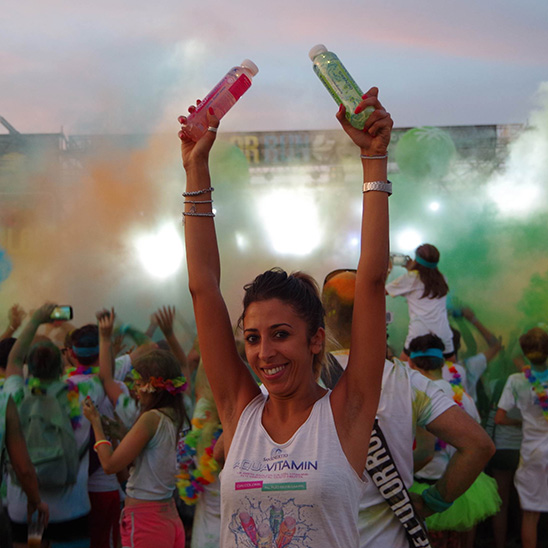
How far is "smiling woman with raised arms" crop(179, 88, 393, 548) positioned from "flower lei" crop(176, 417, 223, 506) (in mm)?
1558

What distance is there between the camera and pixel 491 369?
544cm

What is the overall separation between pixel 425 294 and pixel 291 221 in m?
1.75

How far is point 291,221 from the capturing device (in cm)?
651

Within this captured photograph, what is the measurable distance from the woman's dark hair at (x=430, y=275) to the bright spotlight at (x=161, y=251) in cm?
220

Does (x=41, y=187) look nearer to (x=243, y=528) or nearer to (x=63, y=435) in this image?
(x=63, y=435)

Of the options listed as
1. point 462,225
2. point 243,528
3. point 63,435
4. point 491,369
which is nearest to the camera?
point 243,528

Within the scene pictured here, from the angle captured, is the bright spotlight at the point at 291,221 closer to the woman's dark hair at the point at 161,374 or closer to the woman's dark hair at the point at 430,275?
the woman's dark hair at the point at 430,275

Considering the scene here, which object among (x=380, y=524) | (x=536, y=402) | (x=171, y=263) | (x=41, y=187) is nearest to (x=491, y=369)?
(x=536, y=402)

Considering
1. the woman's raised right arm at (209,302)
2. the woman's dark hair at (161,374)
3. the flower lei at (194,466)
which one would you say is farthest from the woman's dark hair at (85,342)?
the woman's raised right arm at (209,302)

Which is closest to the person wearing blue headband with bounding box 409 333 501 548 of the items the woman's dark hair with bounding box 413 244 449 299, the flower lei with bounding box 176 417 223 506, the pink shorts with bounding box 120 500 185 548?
the flower lei with bounding box 176 417 223 506

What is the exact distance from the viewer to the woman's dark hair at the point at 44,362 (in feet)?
12.6

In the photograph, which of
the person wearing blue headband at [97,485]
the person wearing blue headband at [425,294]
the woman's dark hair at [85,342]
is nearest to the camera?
the person wearing blue headband at [97,485]

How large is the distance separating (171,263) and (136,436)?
3317 millimetres

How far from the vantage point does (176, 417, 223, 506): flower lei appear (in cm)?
309
